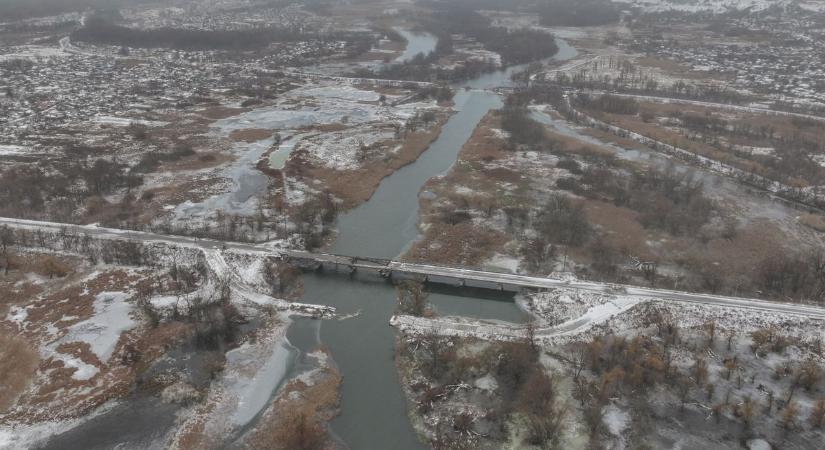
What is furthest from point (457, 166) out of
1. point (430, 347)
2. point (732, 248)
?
point (430, 347)

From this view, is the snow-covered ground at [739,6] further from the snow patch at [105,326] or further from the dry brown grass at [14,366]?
the dry brown grass at [14,366]

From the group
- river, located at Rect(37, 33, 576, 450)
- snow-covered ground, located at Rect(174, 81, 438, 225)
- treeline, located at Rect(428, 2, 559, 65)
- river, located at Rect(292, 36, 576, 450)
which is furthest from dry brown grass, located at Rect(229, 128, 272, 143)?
treeline, located at Rect(428, 2, 559, 65)

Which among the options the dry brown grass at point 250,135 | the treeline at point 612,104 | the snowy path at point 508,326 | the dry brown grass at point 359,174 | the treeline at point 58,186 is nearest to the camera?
the snowy path at point 508,326

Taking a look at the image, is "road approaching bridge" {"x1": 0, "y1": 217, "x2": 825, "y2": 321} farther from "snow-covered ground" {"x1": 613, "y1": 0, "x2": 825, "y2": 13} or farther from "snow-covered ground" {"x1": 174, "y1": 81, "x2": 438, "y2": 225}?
"snow-covered ground" {"x1": 613, "y1": 0, "x2": 825, "y2": 13}

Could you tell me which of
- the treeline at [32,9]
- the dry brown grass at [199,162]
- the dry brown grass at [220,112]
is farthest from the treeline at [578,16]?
the treeline at [32,9]

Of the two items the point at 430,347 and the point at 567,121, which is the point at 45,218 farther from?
the point at 567,121
